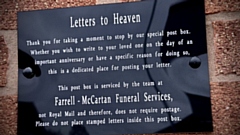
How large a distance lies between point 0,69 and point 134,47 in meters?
0.41

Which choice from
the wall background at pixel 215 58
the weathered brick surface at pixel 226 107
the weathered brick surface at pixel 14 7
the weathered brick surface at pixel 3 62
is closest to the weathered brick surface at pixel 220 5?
the wall background at pixel 215 58

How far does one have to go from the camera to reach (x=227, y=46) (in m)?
1.13

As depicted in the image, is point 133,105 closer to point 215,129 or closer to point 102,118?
point 102,118

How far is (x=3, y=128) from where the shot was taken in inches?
46.6

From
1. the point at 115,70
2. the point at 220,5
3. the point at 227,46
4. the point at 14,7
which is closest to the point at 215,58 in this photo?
the point at 227,46

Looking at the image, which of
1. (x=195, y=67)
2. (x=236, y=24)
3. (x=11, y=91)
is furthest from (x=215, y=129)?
(x=11, y=91)

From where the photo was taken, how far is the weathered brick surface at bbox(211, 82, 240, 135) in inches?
43.3

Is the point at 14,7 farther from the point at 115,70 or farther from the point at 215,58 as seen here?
the point at 215,58

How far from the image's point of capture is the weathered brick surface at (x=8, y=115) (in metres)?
1.18

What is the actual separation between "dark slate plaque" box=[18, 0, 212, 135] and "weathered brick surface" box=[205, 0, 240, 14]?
23mm

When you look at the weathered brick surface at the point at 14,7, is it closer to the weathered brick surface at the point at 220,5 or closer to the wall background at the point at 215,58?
the wall background at the point at 215,58

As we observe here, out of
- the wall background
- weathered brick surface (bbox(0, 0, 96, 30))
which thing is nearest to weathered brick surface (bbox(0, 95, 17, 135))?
the wall background

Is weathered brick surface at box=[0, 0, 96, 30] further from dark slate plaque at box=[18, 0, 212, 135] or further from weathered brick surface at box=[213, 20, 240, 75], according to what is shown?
weathered brick surface at box=[213, 20, 240, 75]

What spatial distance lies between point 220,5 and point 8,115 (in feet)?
2.26
